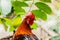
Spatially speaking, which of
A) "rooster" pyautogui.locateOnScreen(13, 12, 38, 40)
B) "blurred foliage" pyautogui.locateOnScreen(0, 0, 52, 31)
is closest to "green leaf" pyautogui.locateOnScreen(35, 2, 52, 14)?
"blurred foliage" pyautogui.locateOnScreen(0, 0, 52, 31)

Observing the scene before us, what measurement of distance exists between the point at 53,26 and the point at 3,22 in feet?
1.30

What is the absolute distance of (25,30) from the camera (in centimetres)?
117

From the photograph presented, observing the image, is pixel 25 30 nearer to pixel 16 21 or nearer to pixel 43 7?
pixel 16 21

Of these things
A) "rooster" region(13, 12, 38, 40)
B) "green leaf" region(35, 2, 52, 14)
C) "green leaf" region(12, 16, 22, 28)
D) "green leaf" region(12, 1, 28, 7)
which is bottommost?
"rooster" region(13, 12, 38, 40)

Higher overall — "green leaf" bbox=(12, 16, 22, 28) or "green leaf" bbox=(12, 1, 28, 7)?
"green leaf" bbox=(12, 1, 28, 7)

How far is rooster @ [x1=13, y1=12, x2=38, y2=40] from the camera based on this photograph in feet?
3.80

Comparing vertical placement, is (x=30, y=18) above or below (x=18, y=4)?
below

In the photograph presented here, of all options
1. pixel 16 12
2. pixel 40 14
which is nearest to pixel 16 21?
pixel 16 12

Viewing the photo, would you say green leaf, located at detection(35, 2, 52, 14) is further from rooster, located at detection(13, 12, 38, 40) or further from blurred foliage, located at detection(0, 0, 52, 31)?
rooster, located at detection(13, 12, 38, 40)

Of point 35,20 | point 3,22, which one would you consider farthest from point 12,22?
point 35,20

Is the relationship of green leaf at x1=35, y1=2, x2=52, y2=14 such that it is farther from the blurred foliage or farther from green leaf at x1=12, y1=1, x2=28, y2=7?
green leaf at x1=12, y1=1, x2=28, y2=7

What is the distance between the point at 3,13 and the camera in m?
1.20

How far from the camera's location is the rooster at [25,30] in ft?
3.80

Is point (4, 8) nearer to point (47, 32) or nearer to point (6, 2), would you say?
point (6, 2)
